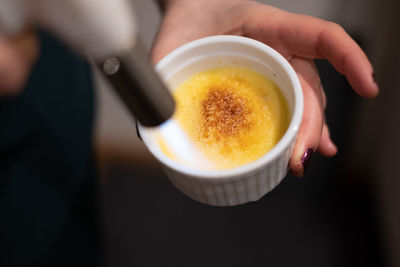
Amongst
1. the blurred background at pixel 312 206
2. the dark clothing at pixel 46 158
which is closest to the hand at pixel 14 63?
the dark clothing at pixel 46 158

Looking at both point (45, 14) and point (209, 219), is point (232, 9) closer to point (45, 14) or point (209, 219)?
point (45, 14)

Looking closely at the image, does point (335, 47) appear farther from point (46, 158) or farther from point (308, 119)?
point (46, 158)

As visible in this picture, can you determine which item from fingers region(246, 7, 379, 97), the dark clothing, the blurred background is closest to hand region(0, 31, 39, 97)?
the dark clothing

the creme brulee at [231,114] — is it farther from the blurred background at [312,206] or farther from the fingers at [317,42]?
the blurred background at [312,206]

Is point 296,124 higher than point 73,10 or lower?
lower

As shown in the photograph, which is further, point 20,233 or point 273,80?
point 20,233

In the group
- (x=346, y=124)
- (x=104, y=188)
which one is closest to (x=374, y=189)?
(x=346, y=124)
